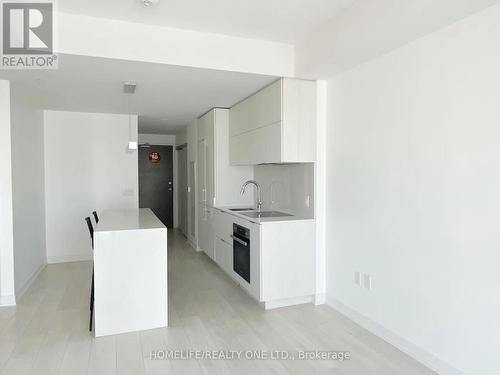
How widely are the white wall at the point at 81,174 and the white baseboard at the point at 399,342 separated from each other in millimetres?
3870

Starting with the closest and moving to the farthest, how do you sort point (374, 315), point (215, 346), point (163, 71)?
point (215, 346) < point (374, 315) < point (163, 71)

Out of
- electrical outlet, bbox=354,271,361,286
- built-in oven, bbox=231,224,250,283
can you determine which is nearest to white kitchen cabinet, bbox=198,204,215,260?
built-in oven, bbox=231,224,250,283

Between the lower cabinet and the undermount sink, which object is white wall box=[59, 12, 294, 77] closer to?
the undermount sink

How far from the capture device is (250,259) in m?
3.67

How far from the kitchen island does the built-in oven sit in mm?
997

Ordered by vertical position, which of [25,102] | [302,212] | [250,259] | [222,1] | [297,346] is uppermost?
[222,1]

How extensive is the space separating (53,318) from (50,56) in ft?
7.73

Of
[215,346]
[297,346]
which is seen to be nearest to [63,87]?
[215,346]

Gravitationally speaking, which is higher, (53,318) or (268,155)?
(268,155)

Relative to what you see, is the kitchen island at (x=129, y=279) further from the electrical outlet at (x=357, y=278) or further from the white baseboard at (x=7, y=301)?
the electrical outlet at (x=357, y=278)

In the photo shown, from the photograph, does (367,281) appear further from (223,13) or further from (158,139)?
(158,139)

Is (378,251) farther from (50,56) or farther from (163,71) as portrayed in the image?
(50,56)

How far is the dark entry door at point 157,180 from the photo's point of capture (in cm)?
811

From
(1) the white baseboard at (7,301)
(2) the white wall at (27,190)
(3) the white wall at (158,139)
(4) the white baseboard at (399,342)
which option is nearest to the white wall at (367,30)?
(4) the white baseboard at (399,342)
